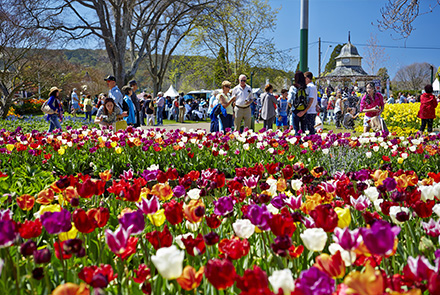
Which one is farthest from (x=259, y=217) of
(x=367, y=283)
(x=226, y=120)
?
(x=226, y=120)

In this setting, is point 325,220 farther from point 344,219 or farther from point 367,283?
point 367,283

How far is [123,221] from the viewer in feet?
4.46

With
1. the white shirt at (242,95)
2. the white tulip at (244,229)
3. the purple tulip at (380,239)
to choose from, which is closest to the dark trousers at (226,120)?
the white shirt at (242,95)

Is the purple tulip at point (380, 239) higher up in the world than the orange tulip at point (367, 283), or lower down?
higher up

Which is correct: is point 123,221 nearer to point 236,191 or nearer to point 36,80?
point 236,191

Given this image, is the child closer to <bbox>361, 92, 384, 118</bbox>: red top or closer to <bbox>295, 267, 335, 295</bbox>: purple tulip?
<bbox>361, 92, 384, 118</bbox>: red top

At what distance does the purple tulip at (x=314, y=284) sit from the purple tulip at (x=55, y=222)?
83 centimetres

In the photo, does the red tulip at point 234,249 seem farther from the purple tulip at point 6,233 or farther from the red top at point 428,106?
the red top at point 428,106

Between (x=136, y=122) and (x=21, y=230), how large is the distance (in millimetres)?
7403

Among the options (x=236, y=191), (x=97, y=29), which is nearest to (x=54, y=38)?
(x=97, y=29)

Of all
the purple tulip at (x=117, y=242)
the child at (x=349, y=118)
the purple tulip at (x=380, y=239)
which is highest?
the purple tulip at (x=380, y=239)

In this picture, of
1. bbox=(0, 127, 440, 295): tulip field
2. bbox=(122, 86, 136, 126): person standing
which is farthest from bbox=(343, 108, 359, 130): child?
bbox=(0, 127, 440, 295): tulip field

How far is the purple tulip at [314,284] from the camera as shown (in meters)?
0.96

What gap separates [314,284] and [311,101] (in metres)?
7.36
